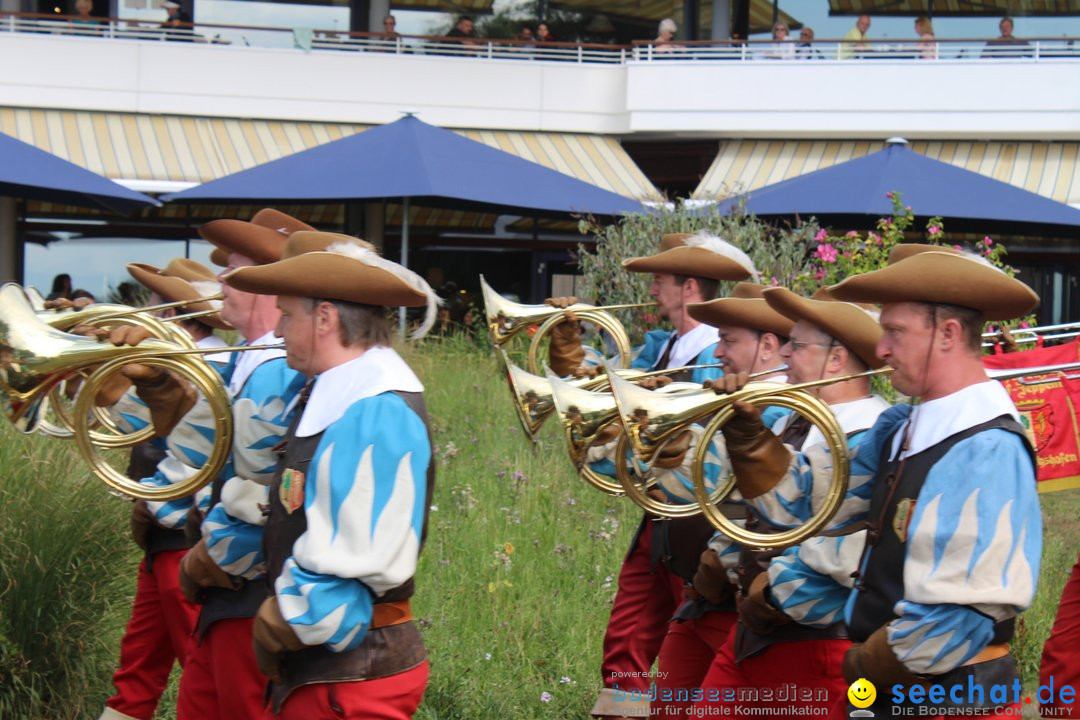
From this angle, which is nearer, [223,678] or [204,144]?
[223,678]

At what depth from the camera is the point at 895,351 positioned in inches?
128

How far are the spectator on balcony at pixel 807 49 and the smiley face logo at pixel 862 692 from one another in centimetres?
1538

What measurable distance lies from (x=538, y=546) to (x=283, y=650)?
3.77m

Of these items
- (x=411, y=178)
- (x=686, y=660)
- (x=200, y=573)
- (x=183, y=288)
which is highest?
(x=411, y=178)

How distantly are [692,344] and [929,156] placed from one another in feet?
40.4

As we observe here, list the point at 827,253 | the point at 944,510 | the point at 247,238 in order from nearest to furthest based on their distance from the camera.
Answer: the point at 944,510
the point at 247,238
the point at 827,253

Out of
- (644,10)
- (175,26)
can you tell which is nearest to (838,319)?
(175,26)

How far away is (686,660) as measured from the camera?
451 centimetres

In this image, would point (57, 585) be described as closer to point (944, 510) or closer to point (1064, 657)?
point (944, 510)

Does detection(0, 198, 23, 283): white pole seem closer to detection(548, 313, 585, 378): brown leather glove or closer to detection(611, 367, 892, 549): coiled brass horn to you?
detection(548, 313, 585, 378): brown leather glove

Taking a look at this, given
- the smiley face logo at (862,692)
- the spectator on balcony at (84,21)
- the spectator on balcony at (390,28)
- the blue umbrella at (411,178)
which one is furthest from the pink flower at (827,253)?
the spectator on balcony at (84,21)

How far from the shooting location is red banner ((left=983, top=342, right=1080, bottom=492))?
657 centimetres

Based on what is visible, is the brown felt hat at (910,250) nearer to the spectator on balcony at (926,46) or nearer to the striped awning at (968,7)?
the spectator on balcony at (926,46)

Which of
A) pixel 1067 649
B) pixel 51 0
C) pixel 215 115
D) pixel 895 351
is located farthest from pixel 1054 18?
pixel 895 351
